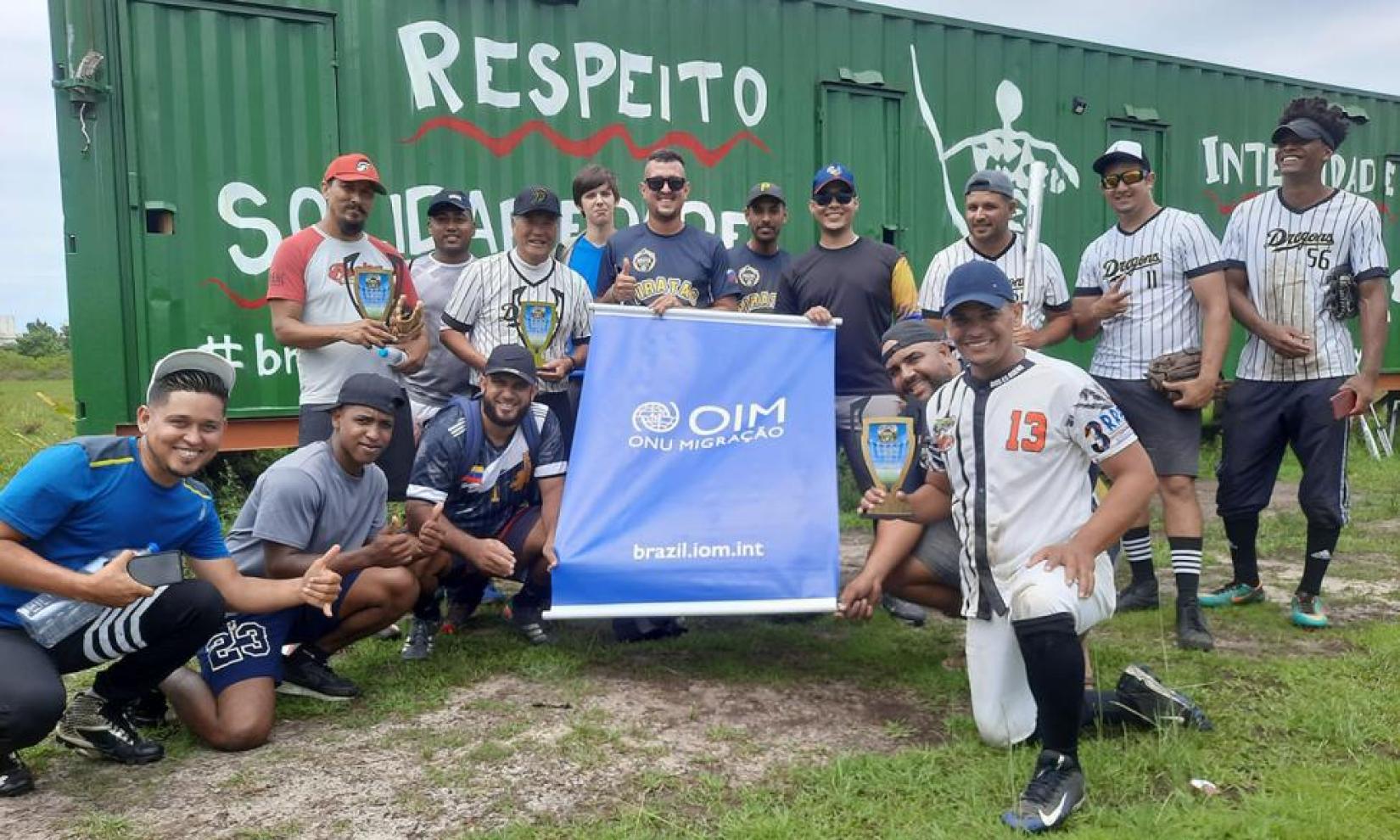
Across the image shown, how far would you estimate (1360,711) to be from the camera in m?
3.24

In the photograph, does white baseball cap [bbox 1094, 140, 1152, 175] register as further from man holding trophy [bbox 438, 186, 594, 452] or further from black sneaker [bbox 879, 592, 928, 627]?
man holding trophy [bbox 438, 186, 594, 452]

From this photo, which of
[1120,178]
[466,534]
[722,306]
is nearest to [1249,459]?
[1120,178]

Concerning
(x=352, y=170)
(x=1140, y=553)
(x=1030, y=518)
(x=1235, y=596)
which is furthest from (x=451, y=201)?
(x=1235, y=596)

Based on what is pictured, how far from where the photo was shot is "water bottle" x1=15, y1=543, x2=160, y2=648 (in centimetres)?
287

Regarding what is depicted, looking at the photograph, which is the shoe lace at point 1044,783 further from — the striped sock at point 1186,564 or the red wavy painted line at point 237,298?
the red wavy painted line at point 237,298

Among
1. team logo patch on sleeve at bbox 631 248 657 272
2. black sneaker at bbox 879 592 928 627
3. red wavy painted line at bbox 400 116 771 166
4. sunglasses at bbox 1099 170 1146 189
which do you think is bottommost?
black sneaker at bbox 879 592 928 627

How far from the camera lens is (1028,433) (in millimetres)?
2881

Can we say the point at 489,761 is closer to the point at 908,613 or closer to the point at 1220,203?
the point at 908,613

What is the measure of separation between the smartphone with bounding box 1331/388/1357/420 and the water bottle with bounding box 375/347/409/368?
3836mm

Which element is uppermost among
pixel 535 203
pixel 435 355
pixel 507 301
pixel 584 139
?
pixel 584 139

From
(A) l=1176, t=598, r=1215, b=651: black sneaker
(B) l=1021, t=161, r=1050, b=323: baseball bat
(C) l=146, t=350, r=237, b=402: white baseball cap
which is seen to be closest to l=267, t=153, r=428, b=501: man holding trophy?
(C) l=146, t=350, r=237, b=402: white baseball cap

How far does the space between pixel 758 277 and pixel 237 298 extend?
2.98m

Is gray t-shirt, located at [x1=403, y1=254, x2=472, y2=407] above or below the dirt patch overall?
above

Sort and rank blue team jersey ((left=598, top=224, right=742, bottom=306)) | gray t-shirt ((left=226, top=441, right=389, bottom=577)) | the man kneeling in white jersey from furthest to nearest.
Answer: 1. blue team jersey ((left=598, top=224, right=742, bottom=306))
2. gray t-shirt ((left=226, top=441, right=389, bottom=577))
3. the man kneeling in white jersey
